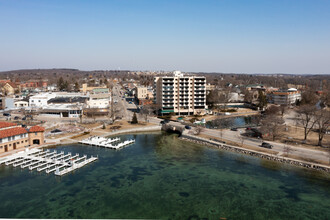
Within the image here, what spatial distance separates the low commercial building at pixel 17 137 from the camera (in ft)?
107

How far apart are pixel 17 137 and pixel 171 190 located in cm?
2463

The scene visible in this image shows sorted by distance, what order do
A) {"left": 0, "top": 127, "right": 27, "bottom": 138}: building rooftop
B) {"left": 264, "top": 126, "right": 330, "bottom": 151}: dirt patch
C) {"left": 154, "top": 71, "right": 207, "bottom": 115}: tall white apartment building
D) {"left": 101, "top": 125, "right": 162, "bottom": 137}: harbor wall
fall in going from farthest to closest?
{"left": 154, "top": 71, "right": 207, "bottom": 115}: tall white apartment building → {"left": 101, "top": 125, "right": 162, "bottom": 137}: harbor wall → {"left": 264, "top": 126, "right": 330, "bottom": 151}: dirt patch → {"left": 0, "top": 127, "right": 27, "bottom": 138}: building rooftop

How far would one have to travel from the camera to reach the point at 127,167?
2995cm

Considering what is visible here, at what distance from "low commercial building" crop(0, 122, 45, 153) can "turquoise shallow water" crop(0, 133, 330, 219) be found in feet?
16.1

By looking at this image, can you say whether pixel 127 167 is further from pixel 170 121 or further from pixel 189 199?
pixel 170 121

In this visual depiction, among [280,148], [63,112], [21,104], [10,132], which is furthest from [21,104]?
[280,148]

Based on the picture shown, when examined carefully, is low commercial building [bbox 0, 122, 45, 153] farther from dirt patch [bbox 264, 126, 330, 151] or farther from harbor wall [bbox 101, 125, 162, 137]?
dirt patch [bbox 264, 126, 330, 151]

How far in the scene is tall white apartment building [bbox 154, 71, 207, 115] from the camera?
Result: 62031 mm

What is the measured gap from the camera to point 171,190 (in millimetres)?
23953

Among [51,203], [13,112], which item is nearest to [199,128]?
[51,203]

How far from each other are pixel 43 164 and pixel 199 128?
26.2 m

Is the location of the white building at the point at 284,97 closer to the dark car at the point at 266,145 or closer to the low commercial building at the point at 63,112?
the dark car at the point at 266,145

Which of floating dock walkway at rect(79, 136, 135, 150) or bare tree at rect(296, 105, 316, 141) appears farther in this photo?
bare tree at rect(296, 105, 316, 141)

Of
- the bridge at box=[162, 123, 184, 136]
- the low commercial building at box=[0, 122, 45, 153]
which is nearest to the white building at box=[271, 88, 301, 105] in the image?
the bridge at box=[162, 123, 184, 136]
